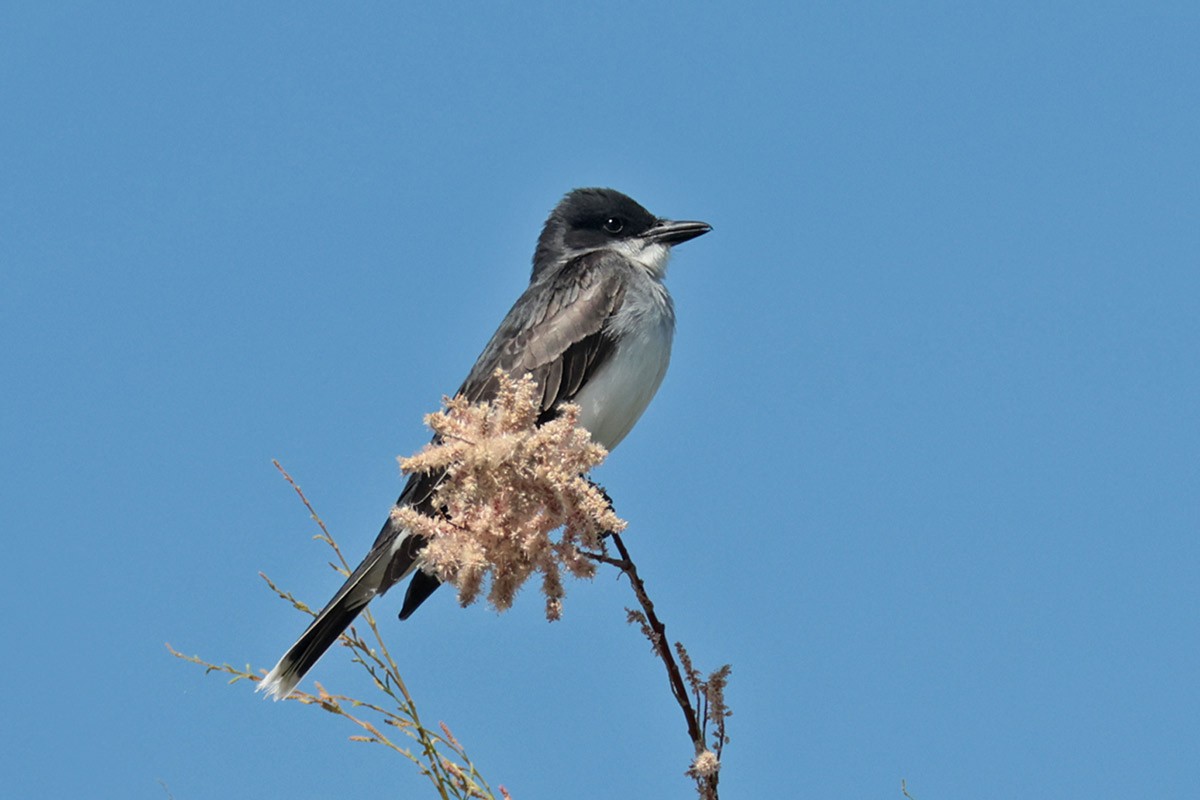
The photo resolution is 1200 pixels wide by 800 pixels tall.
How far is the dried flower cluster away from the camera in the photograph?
12.0 feet

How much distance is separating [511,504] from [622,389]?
3.01 meters

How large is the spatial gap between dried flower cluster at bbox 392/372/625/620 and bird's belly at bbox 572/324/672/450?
9.30ft

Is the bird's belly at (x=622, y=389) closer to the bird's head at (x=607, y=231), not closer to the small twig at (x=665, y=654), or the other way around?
the bird's head at (x=607, y=231)

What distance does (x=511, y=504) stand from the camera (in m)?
3.71

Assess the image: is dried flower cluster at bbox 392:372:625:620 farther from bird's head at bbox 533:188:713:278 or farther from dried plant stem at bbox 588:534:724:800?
bird's head at bbox 533:188:713:278

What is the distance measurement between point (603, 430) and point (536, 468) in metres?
3.04

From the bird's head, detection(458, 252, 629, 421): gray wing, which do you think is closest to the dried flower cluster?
detection(458, 252, 629, 421): gray wing

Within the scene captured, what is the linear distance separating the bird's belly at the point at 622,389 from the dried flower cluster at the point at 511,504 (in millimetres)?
2835

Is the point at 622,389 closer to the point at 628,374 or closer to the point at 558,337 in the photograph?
the point at 628,374

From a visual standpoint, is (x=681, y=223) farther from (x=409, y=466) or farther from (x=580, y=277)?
(x=409, y=466)

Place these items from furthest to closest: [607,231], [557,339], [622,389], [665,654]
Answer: [607,231]
[557,339]
[622,389]
[665,654]

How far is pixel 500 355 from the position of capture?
22.7 feet

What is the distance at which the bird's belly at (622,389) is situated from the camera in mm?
6633

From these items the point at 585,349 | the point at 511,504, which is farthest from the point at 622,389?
the point at 511,504
